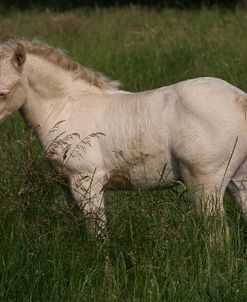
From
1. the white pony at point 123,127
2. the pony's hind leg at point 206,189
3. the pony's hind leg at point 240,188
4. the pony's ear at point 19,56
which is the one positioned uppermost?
the pony's ear at point 19,56

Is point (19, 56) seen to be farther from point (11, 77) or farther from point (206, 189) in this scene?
point (206, 189)

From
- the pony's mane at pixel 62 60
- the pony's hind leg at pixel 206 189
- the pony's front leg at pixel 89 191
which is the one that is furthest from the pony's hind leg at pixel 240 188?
the pony's mane at pixel 62 60

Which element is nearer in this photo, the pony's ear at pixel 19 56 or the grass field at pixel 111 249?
the grass field at pixel 111 249

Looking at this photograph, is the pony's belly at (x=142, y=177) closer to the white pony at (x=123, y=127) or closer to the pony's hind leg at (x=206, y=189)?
the white pony at (x=123, y=127)

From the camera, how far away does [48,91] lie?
254 inches

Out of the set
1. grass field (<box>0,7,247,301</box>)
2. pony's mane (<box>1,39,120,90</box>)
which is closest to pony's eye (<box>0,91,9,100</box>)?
pony's mane (<box>1,39,120,90</box>)

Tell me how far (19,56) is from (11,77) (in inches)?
6.0

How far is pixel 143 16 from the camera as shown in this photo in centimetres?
1573

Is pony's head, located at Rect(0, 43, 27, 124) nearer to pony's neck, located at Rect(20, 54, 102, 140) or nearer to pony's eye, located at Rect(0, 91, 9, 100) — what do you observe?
pony's eye, located at Rect(0, 91, 9, 100)

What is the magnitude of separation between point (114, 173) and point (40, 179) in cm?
58

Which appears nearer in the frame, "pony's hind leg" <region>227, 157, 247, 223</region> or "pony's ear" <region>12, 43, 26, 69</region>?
"pony's hind leg" <region>227, 157, 247, 223</region>

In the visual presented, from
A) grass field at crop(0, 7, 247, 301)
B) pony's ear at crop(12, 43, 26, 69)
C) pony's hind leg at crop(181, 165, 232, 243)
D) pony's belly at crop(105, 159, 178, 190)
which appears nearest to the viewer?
grass field at crop(0, 7, 247, 301)

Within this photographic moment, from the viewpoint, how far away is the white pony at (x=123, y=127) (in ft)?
19.0

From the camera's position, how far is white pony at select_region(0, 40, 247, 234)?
5.78 meters
